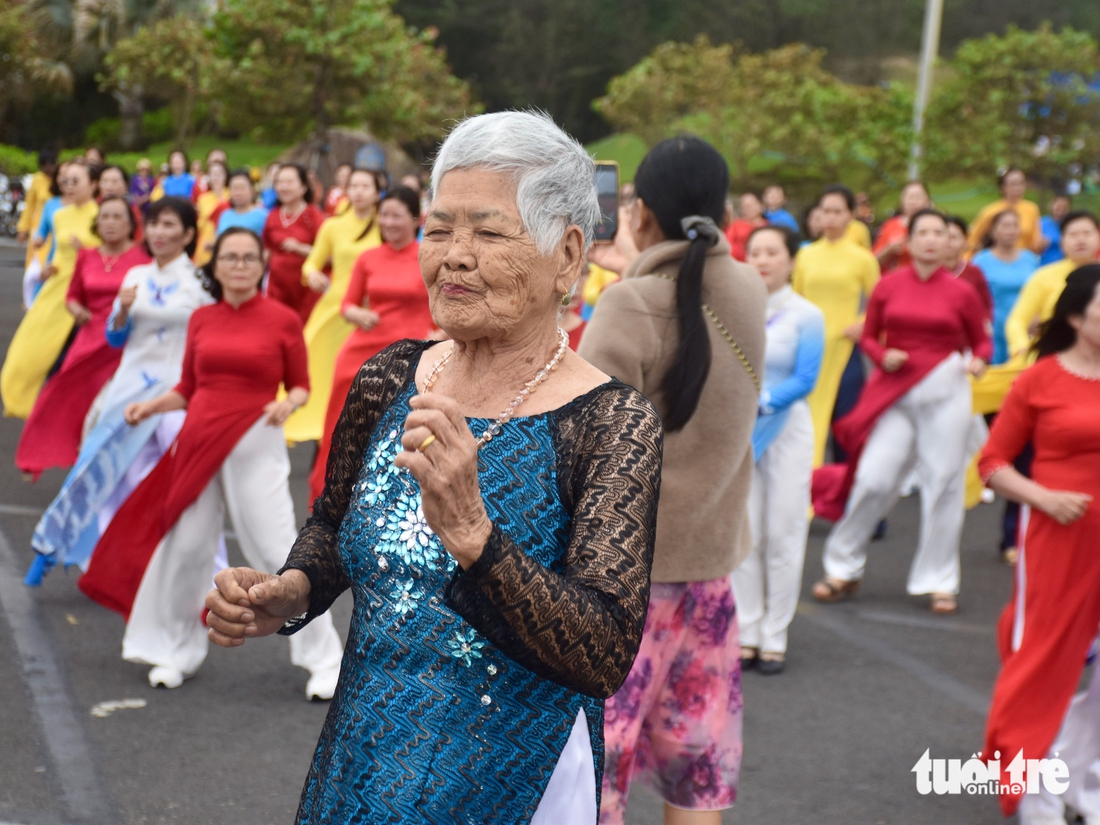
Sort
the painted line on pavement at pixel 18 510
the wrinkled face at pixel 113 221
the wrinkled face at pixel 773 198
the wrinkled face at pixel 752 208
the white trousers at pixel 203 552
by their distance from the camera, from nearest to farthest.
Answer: the white trousers at pixel 203 552, the wrinkled face at pixel 113 221, the painted line on pavement at pixel 18 510, the wrinkled face at pixel 752 208, the wrinkled face at pixel 773 198

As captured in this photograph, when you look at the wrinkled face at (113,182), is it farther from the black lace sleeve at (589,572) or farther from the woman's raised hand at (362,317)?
the black lace sleeve at (589,572)

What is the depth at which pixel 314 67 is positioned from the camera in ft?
109

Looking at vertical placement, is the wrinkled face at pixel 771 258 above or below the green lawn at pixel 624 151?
above

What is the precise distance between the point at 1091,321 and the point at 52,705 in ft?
12.8

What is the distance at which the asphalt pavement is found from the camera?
4293 millimetres

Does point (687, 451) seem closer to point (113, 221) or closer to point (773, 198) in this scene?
point (113, 221)

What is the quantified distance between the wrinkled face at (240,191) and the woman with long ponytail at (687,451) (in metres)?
8.65

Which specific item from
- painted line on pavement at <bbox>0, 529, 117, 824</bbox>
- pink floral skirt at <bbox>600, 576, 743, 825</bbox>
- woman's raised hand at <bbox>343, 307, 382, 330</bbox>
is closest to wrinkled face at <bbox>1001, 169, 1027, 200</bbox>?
woman's raised hand at <bbox>343, 307, 382, 330</bbox>

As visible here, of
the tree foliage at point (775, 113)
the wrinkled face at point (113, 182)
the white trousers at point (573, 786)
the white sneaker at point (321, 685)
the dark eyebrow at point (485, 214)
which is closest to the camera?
the dark eyebrow at point (485, 214)

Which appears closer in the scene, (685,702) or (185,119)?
(685,702)

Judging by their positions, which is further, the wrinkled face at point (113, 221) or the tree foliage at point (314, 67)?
the tree foliage at point (314, 67)

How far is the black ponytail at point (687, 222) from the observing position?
10.9ft

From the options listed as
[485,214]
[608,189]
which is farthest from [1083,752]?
[485,214]

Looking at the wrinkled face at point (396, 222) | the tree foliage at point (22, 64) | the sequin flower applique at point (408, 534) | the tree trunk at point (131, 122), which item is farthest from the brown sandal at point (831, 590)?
the tree trunk at point (131, 122)
